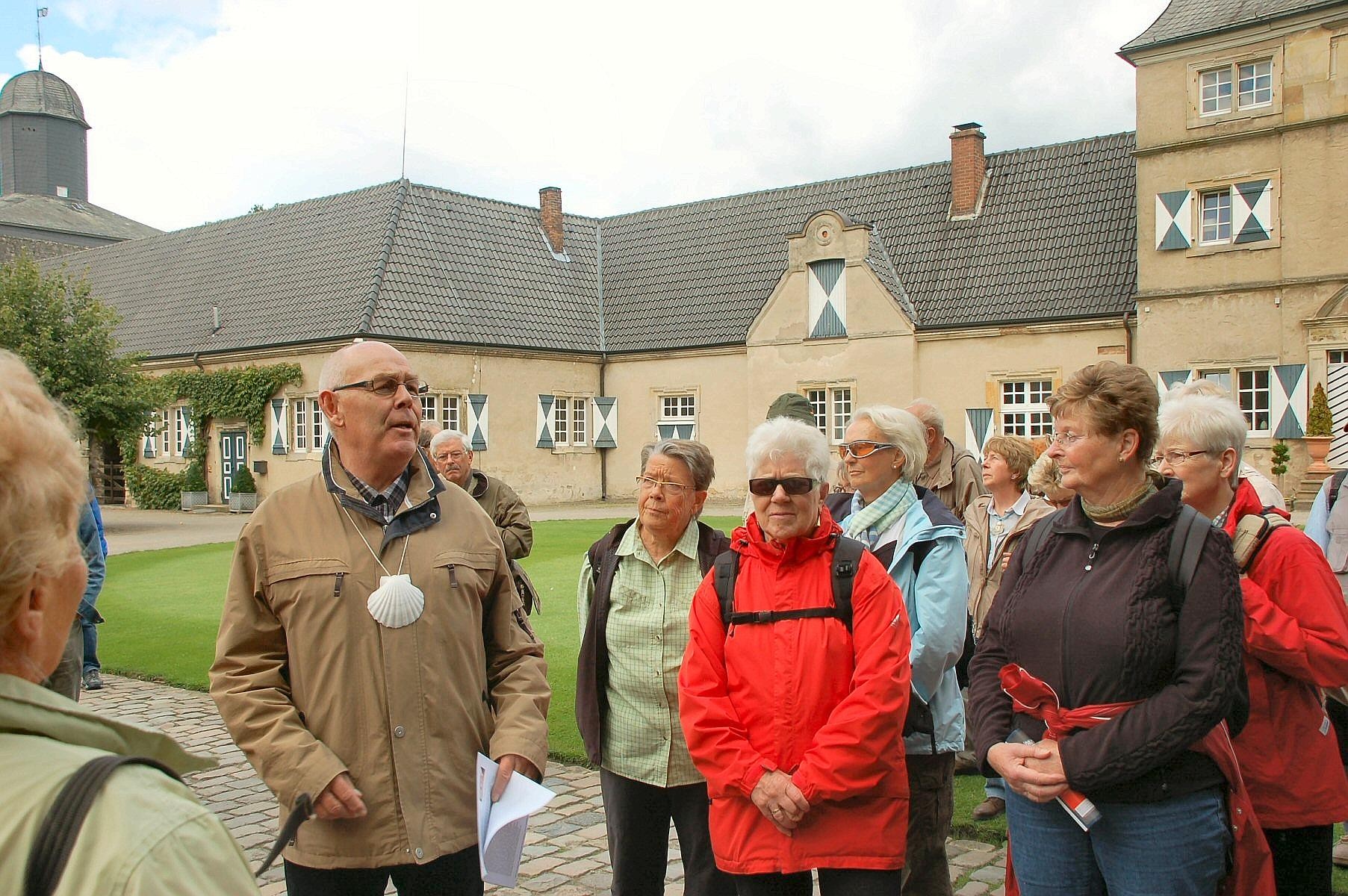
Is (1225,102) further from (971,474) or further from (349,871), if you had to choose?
(349,871)

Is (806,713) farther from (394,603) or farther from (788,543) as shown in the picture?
(394,603)

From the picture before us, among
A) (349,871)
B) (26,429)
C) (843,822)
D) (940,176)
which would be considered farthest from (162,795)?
(940,176)

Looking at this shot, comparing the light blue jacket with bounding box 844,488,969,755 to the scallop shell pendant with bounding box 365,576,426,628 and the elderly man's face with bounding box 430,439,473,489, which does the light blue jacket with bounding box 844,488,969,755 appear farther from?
the elderly man's face with bounding box 430,439,473,489

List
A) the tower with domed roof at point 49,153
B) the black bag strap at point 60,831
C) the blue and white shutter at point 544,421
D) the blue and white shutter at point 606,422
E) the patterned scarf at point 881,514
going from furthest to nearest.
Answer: the tower with domed roof at point 49,153 → the blue and white shutter at point 606,422 → the blue and white shutter at point 544,421 → the patterned scarf at point 881,514 → the black bag strap at point 60,831

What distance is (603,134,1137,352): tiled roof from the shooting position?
26000 mm

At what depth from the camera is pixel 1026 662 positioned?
3.21 metres

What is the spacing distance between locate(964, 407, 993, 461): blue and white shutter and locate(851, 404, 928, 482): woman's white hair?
2201 cm

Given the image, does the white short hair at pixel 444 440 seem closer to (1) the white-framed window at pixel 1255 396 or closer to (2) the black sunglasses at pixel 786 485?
(2) the black sunglasses at pixel 786 485

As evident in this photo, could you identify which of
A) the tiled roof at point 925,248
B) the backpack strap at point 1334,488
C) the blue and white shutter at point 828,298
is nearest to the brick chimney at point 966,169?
the tiled roof at point 925,248

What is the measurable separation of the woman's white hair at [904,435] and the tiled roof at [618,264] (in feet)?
72.2

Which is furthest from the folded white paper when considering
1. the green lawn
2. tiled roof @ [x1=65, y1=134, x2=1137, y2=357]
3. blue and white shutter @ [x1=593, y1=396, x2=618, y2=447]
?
blue and white shutter @ [x1=593, y1=396, x2=618, y2=447]

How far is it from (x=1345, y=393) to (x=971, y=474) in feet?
61.1

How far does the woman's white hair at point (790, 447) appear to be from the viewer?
367 centimetres

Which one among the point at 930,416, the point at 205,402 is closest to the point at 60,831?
the point at 930,416
